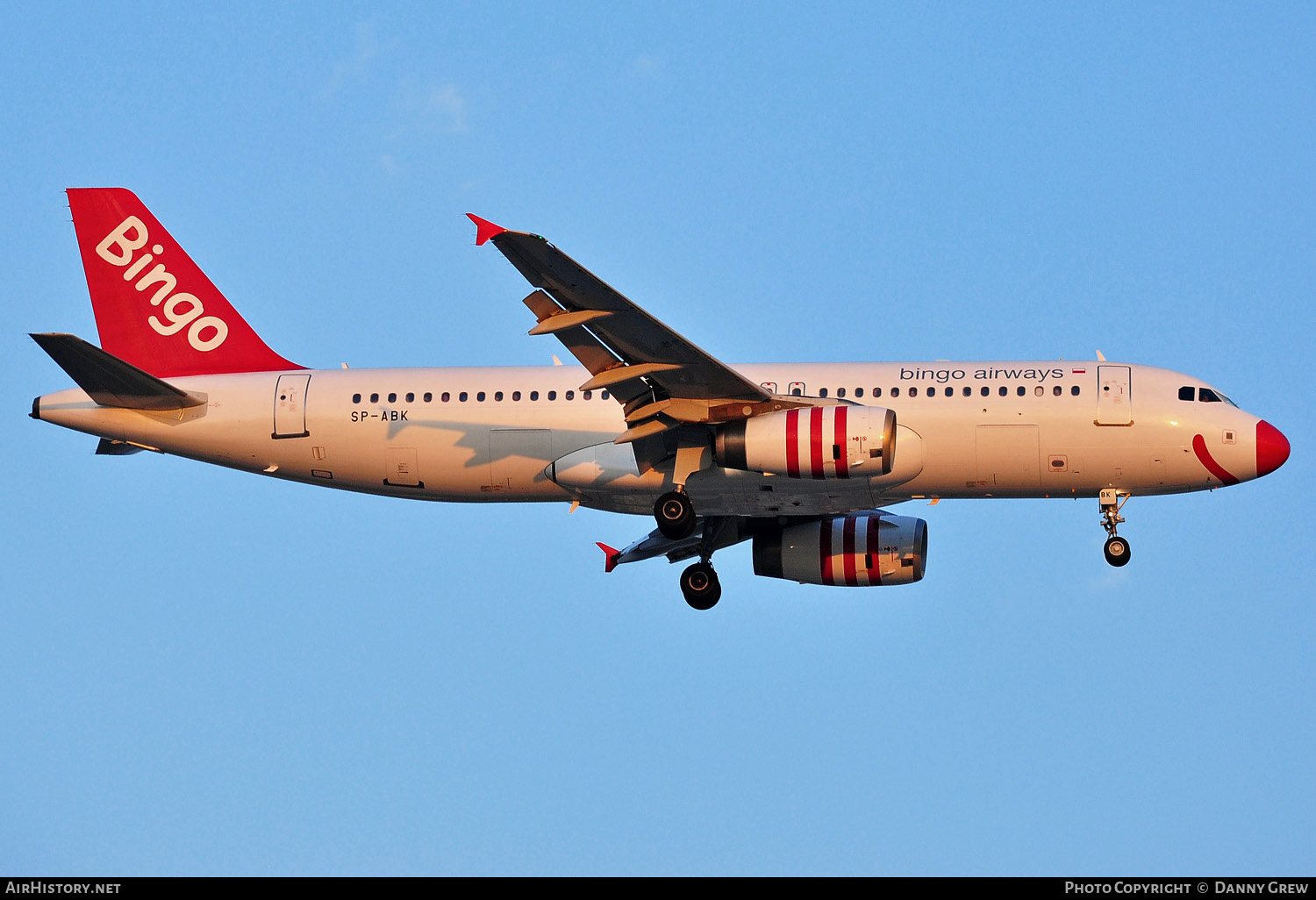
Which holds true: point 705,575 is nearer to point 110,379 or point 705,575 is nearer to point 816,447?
point 816,447

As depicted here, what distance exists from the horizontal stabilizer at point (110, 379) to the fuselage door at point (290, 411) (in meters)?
1.95

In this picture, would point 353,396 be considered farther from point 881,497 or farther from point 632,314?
point 881,497

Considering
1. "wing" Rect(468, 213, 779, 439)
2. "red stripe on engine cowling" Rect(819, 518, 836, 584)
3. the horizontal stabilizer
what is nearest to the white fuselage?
the horizontal stabilizer

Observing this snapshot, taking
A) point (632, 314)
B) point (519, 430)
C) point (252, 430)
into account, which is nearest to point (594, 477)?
point (519, 430)

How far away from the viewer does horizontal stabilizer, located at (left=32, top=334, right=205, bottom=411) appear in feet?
133

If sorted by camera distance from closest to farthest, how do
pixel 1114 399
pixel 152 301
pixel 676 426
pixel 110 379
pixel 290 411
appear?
pixel 676 426
pixel 1114 399
pixel 110 379
pixel 290 411
pixel 152 301

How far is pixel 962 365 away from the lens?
4197cm

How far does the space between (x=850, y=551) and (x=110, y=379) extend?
739 inches

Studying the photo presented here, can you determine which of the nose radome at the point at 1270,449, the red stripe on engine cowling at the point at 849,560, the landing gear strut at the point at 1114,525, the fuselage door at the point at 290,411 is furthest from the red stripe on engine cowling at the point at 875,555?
the fuselage door at the point at 290,411

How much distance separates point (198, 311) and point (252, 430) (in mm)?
4554

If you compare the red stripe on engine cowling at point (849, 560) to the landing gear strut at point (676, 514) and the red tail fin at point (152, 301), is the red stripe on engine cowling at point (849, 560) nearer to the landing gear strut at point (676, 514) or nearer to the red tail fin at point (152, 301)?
the landing gear strut at point (676, 514)

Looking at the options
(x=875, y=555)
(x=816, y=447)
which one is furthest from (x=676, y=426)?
(x=875, y=555)

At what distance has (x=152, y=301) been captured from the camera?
46.8 meters
